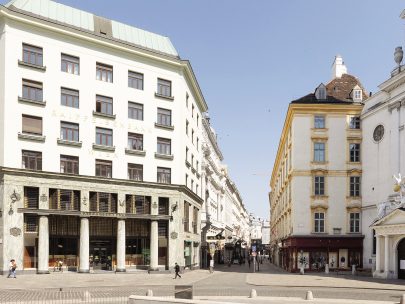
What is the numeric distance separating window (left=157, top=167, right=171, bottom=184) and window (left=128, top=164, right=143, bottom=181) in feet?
7.27

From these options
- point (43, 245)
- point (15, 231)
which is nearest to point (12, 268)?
point (15, 231)

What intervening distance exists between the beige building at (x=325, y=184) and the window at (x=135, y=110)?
18414 mm

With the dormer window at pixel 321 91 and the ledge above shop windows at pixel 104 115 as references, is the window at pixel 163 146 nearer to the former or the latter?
the ledge above shop windows at pixel 104 115

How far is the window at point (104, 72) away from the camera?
5462cm

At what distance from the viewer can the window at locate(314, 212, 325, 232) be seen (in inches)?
2473

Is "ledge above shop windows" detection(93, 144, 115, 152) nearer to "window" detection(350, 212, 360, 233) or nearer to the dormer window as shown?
the dormer window

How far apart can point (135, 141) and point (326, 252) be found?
25.4 meters

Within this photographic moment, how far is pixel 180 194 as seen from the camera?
2286 inches

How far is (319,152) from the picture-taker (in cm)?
6384

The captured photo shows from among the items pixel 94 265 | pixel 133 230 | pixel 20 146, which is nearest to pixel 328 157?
pixel 133 230

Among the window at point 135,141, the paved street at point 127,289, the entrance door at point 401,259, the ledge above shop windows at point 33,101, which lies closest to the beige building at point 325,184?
the entrance door at point 401,259

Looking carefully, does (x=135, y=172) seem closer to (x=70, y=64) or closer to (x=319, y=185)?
(x=70, y=64)

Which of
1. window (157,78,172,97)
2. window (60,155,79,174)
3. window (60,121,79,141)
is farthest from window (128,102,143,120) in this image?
window (60,155,79,174)

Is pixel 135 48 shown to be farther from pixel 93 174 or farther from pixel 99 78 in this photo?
pixel 93 174
